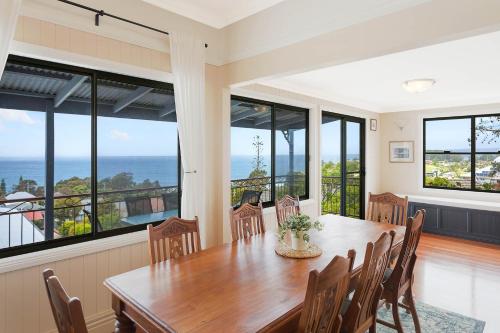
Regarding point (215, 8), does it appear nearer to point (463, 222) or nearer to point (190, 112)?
point (190, 112)

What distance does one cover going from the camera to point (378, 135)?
6.96 meters

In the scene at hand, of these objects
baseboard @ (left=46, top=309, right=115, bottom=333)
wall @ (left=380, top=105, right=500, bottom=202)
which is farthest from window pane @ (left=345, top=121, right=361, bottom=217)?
baseboard @ (left=46, top=309, right=115, bottom=333)

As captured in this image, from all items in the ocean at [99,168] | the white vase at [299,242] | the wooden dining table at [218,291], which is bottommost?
the wooden dining table at [218,291]

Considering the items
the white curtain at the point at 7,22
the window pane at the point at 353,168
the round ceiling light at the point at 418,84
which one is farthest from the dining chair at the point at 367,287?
the window pane at the point at 353,168

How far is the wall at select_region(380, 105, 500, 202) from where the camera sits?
243 inches

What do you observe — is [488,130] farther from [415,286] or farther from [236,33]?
[236,33]

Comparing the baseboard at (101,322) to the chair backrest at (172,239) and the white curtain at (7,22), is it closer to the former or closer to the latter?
the chair backrest at (172,239)

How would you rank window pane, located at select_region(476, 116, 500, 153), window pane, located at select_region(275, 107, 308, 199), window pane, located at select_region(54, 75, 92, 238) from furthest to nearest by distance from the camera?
window pane, located at select_region(476, 116, 500, 153), window pane, located at select_region(275, 107, 308, 199), window pane, located at select_region(54, 75, 92, 238)

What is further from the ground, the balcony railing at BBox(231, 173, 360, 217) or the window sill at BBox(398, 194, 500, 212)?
the balcony railing at BBox(231, 173, 360, 217)

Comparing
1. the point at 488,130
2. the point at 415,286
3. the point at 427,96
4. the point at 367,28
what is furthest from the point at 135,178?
the point at 488,130

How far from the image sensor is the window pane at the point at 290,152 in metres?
4.53

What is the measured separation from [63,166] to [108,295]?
1.16 m

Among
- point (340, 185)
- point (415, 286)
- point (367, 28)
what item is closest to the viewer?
point (367, 28)

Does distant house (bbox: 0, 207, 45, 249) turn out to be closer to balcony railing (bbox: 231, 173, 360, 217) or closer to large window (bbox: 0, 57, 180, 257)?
large window (bbox: 0, 57, 180, 257)
